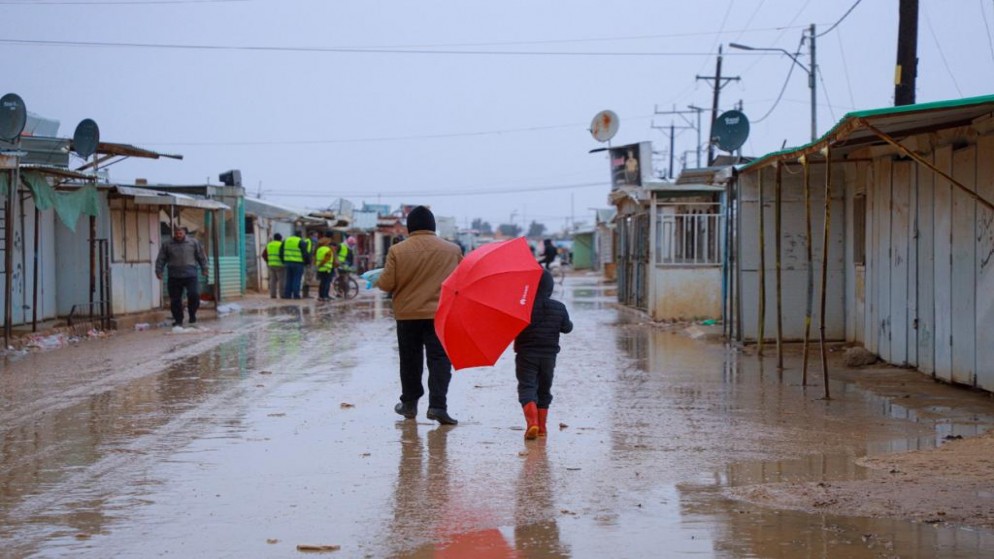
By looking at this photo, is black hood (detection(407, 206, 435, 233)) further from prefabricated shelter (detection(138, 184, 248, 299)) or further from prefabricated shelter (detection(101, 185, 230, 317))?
prefabricated shelter (detection(138, 184, 248, 299))

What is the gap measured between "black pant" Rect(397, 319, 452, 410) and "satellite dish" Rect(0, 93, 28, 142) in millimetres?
8838

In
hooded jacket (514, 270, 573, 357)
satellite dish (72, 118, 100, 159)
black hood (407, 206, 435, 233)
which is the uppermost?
satellite dish (72, 118, 100, 159)

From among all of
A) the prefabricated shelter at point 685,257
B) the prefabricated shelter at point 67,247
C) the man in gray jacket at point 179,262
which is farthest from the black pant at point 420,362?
the prefabricated shelter at point 685,257

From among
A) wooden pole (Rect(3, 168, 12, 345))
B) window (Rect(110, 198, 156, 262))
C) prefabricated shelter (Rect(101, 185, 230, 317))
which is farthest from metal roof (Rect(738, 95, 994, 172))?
window (Rect(110, 198, 156, 262))

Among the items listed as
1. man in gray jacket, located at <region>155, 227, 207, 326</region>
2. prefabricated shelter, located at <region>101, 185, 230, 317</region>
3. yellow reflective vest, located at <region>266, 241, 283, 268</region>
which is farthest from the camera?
yellow reflective vest, located at <region>266, 241, 283, 268</region>

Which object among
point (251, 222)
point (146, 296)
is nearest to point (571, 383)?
point (146, 296)

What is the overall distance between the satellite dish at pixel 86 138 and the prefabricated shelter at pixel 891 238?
34.1 ft

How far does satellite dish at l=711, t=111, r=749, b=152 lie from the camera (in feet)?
63.2

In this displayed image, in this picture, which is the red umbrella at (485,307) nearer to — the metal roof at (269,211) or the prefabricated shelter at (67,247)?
the prefabricated shelter at (67,247)

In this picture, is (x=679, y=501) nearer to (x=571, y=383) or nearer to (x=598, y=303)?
(x=571, y=383)

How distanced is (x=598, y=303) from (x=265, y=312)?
30.8 feet

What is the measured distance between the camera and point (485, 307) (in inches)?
337

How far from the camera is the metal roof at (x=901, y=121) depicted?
9414 millimetres

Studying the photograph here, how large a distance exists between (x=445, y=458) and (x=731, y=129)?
1248cm
